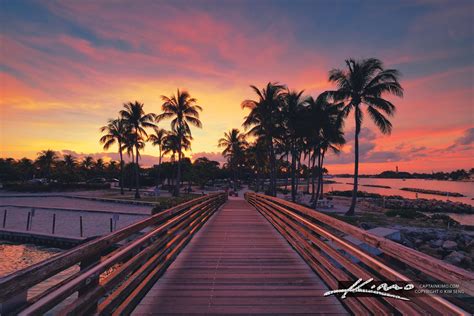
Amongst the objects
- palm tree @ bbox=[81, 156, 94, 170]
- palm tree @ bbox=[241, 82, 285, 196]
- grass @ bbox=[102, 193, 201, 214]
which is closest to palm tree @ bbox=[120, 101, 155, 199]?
grass @ bbox=[102, 193, 201, 214]

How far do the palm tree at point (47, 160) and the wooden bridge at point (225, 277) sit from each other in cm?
9177

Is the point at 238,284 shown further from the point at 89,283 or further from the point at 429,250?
the point at 429,250

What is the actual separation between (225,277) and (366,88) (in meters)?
24.9

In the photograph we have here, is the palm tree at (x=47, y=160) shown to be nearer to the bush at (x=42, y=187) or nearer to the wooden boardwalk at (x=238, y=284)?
the bush at (x=42, y=187)

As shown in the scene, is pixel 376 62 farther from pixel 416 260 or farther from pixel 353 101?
pixel 416 260

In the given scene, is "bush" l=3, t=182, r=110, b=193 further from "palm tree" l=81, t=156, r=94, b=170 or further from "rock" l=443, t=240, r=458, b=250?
"rock" l=443, t=240, r=458, b=250

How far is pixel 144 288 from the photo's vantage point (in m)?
4.25

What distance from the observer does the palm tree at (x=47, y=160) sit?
263ft

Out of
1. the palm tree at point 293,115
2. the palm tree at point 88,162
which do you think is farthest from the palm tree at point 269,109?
the palm tree at point 88,162

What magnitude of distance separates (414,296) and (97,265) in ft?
10.6

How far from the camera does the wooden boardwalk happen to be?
12.9ft

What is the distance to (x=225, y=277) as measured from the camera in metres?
5.10

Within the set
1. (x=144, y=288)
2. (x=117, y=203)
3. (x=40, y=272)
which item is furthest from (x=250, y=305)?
(x=117, y=203)

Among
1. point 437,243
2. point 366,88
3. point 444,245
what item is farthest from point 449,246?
point 366,88
